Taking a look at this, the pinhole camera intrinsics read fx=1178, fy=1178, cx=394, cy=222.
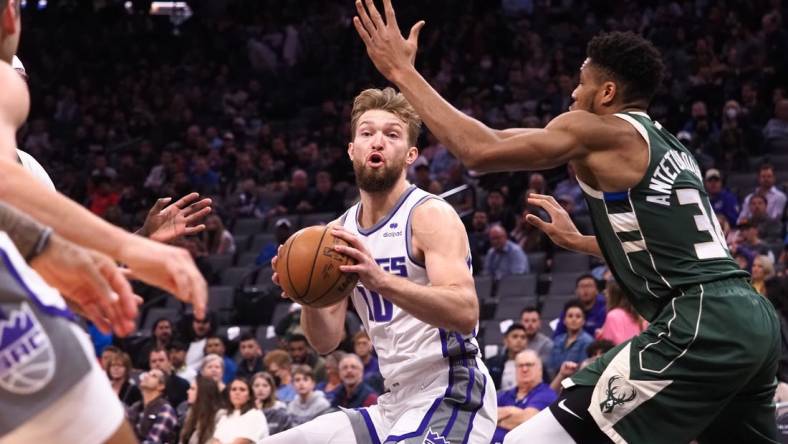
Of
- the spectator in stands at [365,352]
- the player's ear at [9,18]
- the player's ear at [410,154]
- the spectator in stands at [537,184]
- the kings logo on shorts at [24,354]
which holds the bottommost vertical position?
the spectator in stands at [365,352]

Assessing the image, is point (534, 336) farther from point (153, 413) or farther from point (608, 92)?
point (608, 92)

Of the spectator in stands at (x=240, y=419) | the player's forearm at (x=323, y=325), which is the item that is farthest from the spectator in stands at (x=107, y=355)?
the player's forearm at (x=323, y=325)

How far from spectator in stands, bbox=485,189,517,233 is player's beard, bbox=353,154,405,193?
8.57m

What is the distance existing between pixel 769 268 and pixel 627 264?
5.65 metres

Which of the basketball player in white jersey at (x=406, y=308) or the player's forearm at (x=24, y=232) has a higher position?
the player's forearm at (x=24, y=232)

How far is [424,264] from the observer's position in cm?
464

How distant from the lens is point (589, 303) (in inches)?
413

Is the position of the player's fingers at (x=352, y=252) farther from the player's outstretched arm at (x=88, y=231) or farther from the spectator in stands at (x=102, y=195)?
the spectator in stands at (x=102, y=195)

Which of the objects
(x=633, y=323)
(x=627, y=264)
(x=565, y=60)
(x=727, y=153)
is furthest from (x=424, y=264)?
(x=565, y=60)

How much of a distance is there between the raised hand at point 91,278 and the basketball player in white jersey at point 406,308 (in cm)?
133

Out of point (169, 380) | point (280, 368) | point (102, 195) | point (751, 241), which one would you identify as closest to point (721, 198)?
point (751, 241)

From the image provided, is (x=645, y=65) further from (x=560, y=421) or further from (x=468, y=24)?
(x=468, y=24)

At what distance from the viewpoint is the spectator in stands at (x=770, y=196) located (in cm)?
1185

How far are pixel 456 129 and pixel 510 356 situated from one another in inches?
237
